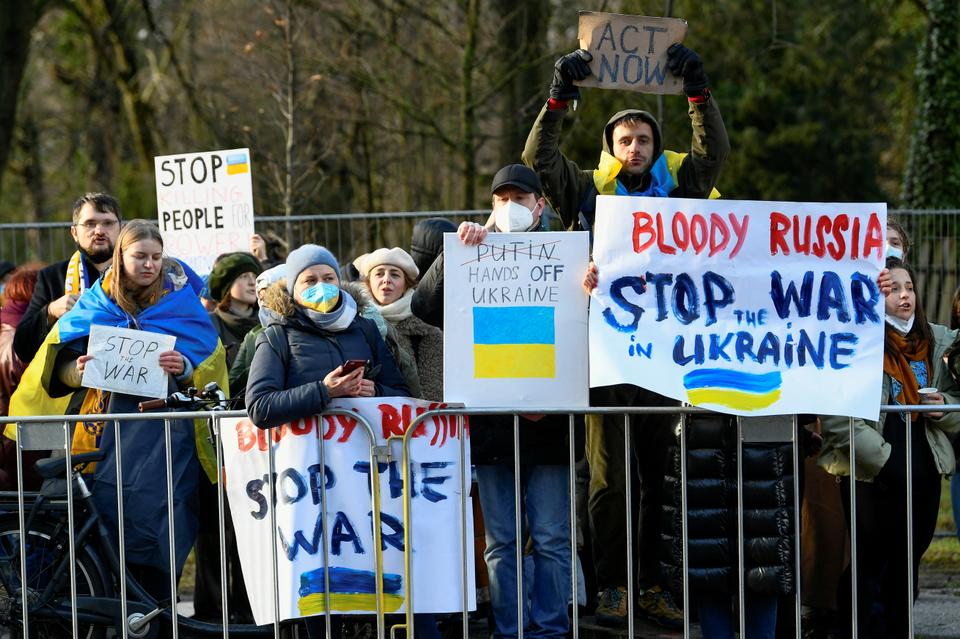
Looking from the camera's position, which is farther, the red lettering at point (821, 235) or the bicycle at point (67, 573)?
the bicycle at point (67, 573)

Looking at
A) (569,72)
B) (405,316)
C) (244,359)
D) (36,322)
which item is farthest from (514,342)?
(36,322)

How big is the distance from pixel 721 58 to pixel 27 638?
2329 centimetres

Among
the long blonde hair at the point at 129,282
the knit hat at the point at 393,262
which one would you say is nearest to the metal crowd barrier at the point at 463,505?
the long blonde hair at the point at 129,282

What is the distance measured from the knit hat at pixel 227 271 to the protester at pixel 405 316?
1.24 metres

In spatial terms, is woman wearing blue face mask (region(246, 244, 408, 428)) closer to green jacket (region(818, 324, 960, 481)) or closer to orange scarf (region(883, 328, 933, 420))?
green jacket (region(818, 324, 960, 481))

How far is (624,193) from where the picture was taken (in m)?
5.61

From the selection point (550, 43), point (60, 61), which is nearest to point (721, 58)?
point (550, 43)

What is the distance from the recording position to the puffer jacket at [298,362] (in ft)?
15.8

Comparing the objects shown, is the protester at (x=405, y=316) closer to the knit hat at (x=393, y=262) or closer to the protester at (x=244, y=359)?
the knit hat at (x=393, y=262)

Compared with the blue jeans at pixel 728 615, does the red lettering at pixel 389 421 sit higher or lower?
higher

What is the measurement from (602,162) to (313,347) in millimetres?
1543

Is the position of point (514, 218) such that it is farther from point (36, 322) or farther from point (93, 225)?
point (36, 322)

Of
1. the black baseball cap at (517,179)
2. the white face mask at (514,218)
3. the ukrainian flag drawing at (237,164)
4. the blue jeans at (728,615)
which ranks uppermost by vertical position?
the ukrainian flag drawing at (237,164)

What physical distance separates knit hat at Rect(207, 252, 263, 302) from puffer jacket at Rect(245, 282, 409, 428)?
1722mm
